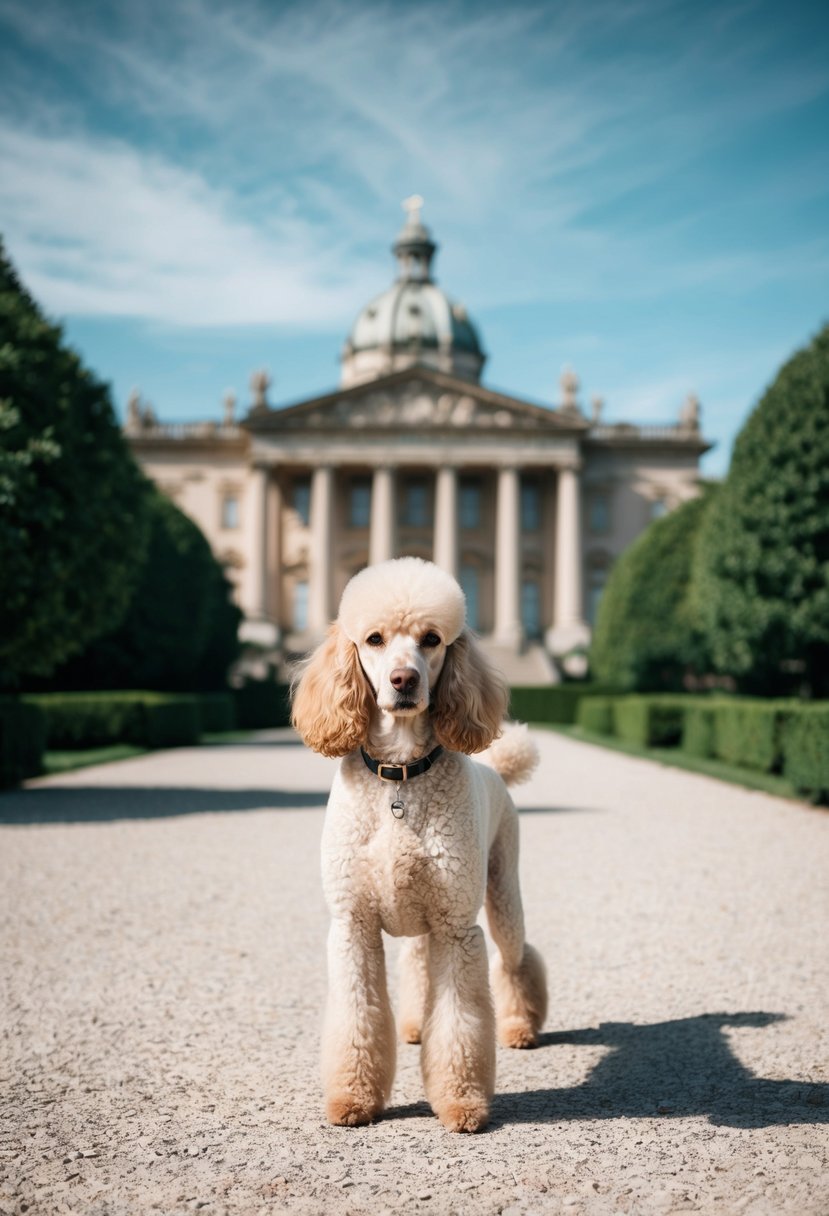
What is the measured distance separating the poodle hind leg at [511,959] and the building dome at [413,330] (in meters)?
62.7

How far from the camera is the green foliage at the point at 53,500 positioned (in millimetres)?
12695

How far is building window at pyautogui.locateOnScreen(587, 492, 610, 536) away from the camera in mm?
61312

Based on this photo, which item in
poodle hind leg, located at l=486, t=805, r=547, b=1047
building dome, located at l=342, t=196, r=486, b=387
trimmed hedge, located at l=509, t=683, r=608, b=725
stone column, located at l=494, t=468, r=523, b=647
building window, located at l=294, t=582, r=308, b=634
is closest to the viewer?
poodle hind leg, located at l=486, t=805, r=547, b=1047

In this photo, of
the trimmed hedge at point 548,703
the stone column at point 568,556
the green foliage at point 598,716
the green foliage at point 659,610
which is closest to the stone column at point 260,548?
the stone column at point 568,556

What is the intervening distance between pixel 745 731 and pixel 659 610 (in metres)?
14.9

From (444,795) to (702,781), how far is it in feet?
45.4

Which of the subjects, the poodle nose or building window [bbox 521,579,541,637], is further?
building window [bbox 521,579,541,637]

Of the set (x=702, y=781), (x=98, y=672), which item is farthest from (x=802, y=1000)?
(x=98, y=672)

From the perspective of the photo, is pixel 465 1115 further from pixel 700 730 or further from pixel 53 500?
pixel 700 730

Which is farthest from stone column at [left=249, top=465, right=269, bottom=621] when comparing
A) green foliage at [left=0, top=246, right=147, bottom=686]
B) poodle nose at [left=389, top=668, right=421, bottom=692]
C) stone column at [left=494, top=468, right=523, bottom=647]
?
poodle nose at [left=389, top=668, right=421, bottom=692]

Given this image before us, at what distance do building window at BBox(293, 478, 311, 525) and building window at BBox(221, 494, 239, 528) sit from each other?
3117mm

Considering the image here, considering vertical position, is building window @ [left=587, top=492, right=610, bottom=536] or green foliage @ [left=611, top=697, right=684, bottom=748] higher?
building window @ [left=587, top=492, right=610, bottom=536]

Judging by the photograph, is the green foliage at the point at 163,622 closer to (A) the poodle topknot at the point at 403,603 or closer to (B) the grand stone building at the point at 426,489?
(A) the poodle topknot at the point at 403,603

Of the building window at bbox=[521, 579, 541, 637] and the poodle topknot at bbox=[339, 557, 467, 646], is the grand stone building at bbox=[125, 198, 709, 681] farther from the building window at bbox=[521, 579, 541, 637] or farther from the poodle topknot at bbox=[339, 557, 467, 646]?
the poodle topknot at bbox=[339, 557, 467, 646]
